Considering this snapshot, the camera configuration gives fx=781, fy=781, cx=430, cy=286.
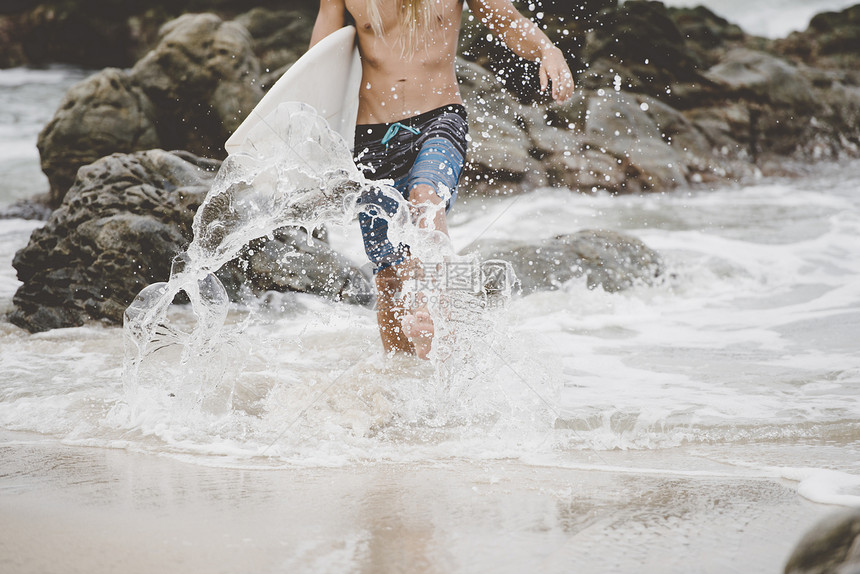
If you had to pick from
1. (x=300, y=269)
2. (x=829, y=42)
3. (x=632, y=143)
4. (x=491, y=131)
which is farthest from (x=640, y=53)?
(x=300, y=269)

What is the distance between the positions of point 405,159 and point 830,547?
2.40m

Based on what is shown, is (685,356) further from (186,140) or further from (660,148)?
(660,148)

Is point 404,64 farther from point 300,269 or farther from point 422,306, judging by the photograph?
point 300,269

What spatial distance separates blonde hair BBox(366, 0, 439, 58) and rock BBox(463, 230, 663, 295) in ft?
8.60

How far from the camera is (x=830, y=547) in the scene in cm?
146

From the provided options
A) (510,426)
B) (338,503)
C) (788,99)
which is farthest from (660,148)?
(338,503)

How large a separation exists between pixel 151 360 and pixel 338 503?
1554 mm

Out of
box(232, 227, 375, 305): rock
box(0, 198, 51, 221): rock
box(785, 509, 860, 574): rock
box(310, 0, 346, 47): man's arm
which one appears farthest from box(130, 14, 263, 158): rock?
box(785, 509, 860, 574): rock

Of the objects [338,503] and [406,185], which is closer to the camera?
[338,503]

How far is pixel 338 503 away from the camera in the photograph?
2.16 meters

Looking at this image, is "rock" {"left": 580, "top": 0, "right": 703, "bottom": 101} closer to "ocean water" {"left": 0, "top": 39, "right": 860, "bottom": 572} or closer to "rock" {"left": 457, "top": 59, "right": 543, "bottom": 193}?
"rock" {"left": 457, "top": 59, "right": 543, "bottom": 193}

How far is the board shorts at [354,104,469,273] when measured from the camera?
10.7 ft

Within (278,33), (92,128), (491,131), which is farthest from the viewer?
(278,33)

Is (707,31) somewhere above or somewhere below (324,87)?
above
